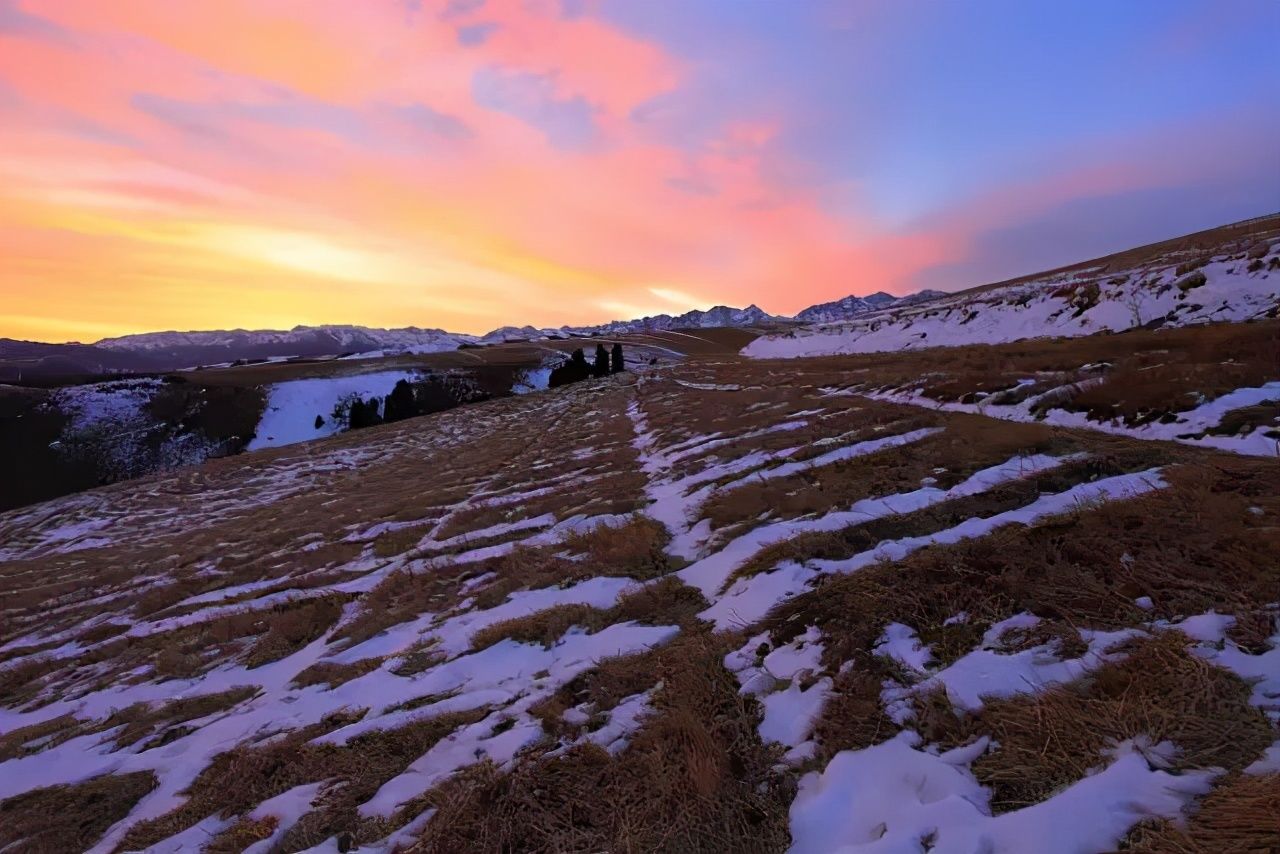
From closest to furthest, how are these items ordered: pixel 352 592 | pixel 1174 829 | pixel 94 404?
pixel 1174 829 < pixel 352 592 < pixel 94 404

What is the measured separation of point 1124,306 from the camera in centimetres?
2442

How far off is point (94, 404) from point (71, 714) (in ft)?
297

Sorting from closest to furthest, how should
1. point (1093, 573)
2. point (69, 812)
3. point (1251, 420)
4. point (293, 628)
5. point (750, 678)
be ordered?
point (1093, 573)
point (750, 678)
point (69, 812)
point (1251, 420)
point (293, 628)

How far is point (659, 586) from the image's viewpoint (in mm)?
7688

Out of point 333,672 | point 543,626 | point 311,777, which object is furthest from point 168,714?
point 543,626

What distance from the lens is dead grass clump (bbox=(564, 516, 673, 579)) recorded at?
28.0 feet

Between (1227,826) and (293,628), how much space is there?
11353 millimetres

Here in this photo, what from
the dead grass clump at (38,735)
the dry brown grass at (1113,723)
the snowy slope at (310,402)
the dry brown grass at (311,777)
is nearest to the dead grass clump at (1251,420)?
the dry brown grass at (1113,723)

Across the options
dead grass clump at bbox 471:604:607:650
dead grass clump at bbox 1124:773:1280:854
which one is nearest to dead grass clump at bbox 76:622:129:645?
dead grass clump at bbox 471:604:607:650

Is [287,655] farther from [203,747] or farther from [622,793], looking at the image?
[622,793]

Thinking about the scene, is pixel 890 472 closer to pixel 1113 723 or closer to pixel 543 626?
pixel 543 626

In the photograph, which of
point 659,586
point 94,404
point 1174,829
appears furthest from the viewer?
point 94,404

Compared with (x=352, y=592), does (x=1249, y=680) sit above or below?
above

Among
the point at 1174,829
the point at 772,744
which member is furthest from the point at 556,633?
the point at 1174,829
